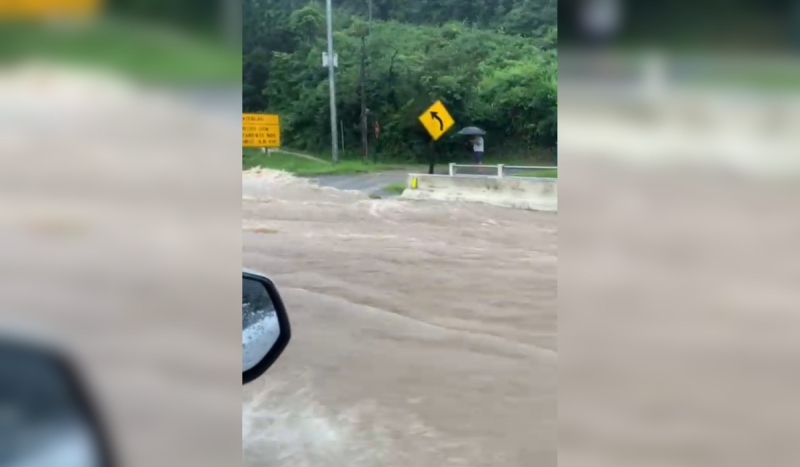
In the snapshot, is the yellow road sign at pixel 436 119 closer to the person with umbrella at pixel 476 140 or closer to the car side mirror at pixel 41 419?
the person with umbrella at pixel 476 140

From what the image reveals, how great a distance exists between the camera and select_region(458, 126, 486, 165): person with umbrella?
1.31 m

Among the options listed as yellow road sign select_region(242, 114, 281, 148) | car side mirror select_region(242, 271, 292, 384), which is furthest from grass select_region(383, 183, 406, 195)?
car side mirror select_region(242, 271, 292, 384)

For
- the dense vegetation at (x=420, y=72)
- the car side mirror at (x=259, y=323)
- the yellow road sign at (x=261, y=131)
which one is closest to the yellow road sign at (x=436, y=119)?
the dense vegetation at (x=420, y=72)

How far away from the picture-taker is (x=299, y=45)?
3.97 ft

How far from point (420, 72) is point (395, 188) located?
28 centimetres

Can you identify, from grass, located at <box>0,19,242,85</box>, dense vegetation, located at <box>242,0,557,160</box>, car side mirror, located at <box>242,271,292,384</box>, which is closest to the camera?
grass, located at <box>0,19,242,85</box>

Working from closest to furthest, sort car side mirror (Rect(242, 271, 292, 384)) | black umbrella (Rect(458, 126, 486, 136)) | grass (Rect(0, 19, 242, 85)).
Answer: grass (Rect(0, 19, 242, 85)), car side mirror (Rect(242, 271, 292, 384)), black umbrella (Rect(458, 126, 486, 136))

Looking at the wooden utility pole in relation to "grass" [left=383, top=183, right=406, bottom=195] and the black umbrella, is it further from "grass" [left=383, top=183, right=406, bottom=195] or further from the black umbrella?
the black umbrella

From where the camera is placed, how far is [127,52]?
0.87m

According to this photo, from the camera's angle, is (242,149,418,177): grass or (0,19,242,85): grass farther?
(242,149,418,177): grass

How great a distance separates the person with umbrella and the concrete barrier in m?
0.07

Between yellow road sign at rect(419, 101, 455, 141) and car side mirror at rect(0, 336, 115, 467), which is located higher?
yellow road sign at rect(419, 101, 455, 141)

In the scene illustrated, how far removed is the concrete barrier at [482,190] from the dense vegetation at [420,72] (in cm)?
8

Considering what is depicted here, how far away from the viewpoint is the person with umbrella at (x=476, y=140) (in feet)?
4.30
